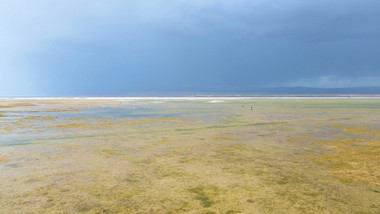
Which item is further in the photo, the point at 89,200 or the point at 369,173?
the point at 369,173

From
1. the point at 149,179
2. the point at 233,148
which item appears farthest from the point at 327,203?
the point at 233,148

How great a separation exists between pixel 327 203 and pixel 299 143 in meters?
5.28

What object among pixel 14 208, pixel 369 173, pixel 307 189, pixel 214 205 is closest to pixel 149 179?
pixel 214 205

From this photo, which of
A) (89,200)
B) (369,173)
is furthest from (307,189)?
(89,200)

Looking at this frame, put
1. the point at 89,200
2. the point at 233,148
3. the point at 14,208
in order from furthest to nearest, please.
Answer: the point at 233,148 → the point at 89,200 → the point at 14,208

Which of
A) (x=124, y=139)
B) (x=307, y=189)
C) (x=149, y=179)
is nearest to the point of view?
(x=307, y=189)

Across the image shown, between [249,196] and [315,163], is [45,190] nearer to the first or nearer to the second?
[249,196]

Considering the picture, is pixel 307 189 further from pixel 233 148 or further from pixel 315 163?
pixel 233 148

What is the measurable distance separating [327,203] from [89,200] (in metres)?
3.62

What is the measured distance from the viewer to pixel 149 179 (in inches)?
208

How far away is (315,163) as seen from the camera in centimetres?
646

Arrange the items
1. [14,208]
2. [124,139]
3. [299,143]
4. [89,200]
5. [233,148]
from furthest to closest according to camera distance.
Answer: [124,139] < [299,143] < [233,148] < [89,200] < [14,208]

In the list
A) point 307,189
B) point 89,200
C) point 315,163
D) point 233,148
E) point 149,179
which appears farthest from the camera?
point 233,148

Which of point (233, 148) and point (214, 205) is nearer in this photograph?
point (214, 205)
